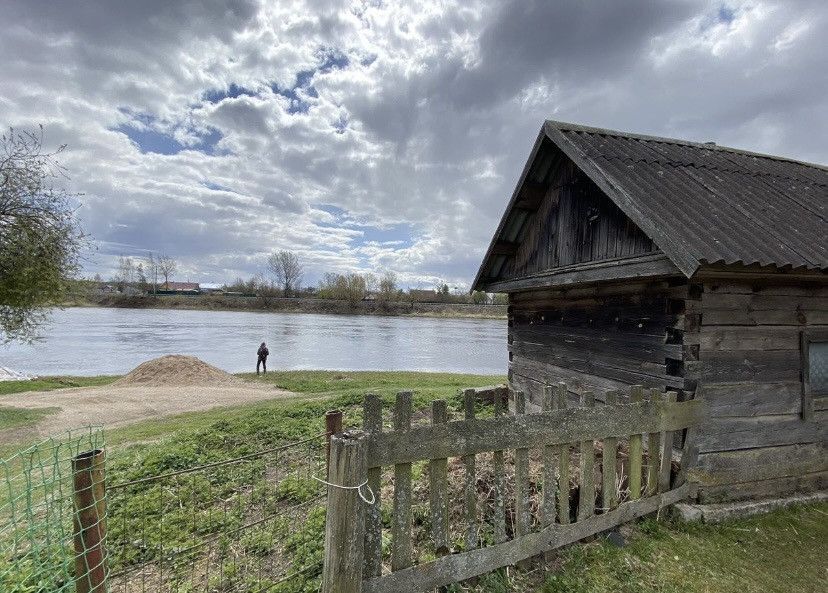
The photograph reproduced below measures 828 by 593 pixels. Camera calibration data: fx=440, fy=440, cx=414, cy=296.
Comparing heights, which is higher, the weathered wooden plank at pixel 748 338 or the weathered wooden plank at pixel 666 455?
the weathered wooden plank at pixel 748 338

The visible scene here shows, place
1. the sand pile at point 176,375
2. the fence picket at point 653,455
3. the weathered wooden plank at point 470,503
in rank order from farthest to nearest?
the sand pile at point 176,375
the fence picket at point 653,455
the weathered wooden plank at point 470,503

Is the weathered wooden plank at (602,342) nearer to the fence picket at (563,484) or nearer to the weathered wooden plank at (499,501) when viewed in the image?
the fence picket at (563,484)

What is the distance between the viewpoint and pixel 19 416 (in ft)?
43.3

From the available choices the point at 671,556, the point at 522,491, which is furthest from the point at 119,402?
the point at 671,556

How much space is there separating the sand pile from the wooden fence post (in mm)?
19043

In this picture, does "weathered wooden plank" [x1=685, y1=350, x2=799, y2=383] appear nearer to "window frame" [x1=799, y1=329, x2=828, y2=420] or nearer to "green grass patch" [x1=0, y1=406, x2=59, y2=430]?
"window frame" [x1=799, y1=329, x2=828, y2=420]

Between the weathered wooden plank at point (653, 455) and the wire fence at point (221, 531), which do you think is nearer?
the wire fence at point (221, 531)

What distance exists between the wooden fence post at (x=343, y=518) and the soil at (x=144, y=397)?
12.4 metres

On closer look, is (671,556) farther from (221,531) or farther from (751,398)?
(221,531)

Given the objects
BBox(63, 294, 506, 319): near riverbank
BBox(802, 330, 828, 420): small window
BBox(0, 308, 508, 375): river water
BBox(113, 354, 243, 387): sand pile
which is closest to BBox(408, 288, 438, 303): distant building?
BBox(63, 294, 506, 319): near riverbank

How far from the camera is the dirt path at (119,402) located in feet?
41.8

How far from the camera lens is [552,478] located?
12.5ft

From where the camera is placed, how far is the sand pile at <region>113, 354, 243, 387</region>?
19.8 meters

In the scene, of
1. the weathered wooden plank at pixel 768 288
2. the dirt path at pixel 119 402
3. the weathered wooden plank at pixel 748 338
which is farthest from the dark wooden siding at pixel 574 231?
the dirt path at pixel 119 402
